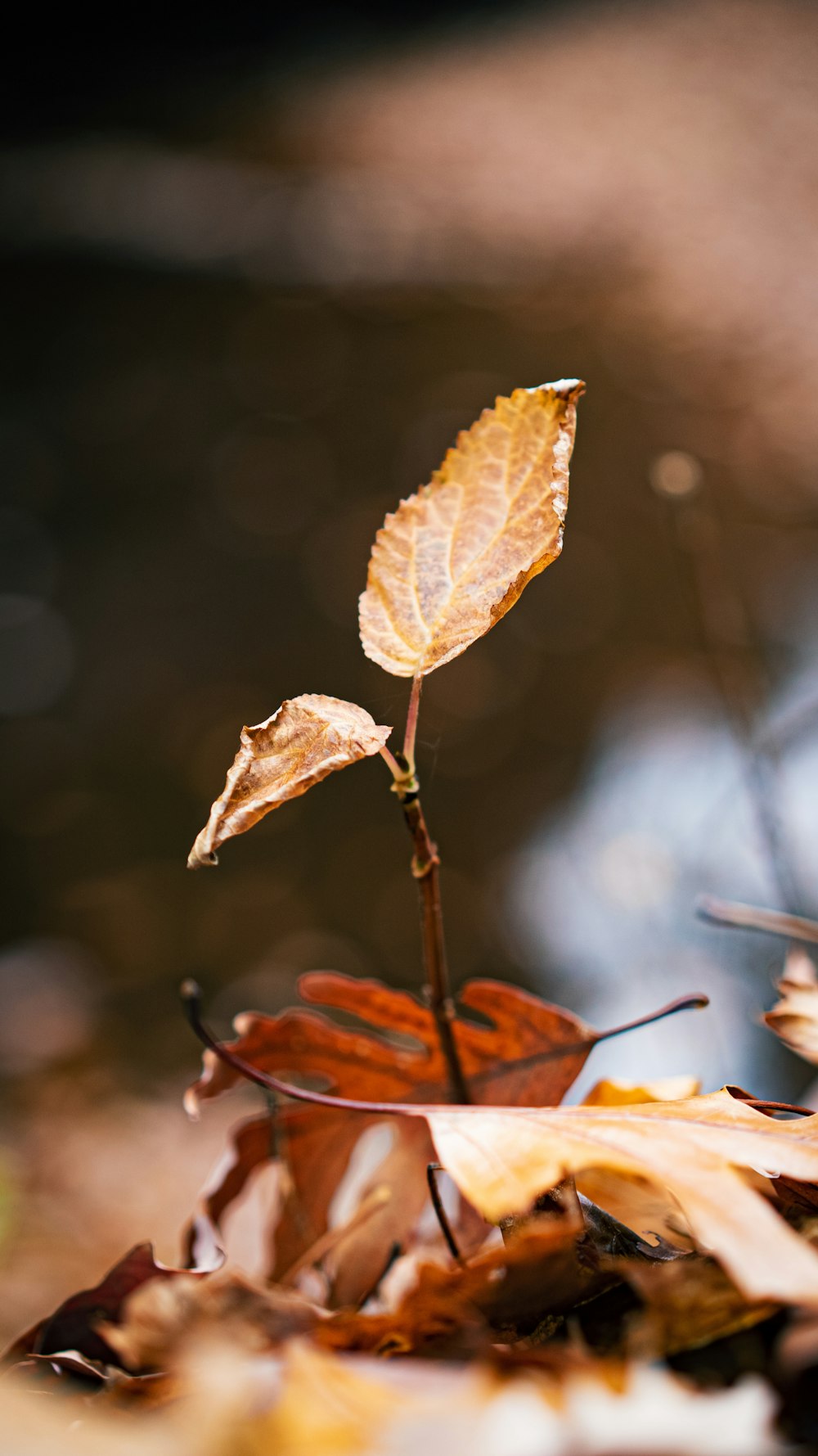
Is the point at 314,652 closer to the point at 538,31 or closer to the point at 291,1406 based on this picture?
the point at 291,1406

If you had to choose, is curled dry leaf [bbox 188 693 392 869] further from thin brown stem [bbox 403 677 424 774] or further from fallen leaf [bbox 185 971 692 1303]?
fallen leaf [bbox 185 971 692 1303]

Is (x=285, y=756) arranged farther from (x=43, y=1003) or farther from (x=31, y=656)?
(x=31, y=656)

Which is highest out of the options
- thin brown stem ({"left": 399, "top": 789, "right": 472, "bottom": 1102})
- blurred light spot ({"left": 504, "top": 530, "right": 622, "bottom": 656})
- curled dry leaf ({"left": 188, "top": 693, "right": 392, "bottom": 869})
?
blurred light spot ({"left": 504, "top": 530, "right": 622, "bottom": 656})

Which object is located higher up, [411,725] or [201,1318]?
[411,725]

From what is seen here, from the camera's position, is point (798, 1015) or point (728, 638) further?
point (728, 638)

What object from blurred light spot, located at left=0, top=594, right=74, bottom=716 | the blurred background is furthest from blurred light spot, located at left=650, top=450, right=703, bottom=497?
blurred light spot, located at left=0, top=594, right=74, bottom=716

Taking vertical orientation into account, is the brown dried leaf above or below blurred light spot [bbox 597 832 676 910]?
above

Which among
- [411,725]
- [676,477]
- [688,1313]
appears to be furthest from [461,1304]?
[676,477]
